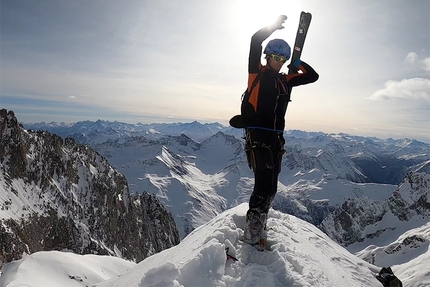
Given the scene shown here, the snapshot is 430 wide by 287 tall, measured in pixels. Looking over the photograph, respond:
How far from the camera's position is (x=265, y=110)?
7.95m

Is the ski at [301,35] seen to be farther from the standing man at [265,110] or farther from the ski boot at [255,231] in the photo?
the ski boot at [255,231]

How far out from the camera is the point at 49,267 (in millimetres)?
26891

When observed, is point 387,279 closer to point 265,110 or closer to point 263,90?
point 265,110

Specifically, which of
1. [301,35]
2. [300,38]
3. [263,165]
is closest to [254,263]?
[263,165]

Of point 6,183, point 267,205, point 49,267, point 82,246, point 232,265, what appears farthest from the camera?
point 82,246

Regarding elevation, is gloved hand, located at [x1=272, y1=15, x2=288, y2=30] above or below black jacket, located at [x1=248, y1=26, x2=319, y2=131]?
above

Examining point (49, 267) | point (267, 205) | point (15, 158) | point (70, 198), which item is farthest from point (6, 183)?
point (267, 205)

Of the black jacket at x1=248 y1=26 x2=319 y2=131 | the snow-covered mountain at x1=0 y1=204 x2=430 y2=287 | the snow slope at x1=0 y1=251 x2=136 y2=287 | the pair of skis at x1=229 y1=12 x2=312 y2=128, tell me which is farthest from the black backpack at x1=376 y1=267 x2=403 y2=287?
the snow slope at x1=0 y1=251 x2=136 y2=287

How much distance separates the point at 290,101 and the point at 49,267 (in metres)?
27.1

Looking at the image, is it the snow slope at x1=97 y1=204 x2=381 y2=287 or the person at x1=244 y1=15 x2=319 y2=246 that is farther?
the person at x1=244 y1=15 x2=319 y2=246

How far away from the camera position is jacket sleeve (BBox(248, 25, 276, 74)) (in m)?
7.87

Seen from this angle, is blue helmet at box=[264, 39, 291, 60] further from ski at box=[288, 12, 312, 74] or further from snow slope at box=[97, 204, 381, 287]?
snow slope at box=[97, 204, 381, 287]

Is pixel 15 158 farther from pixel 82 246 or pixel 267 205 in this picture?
pixel 267 205

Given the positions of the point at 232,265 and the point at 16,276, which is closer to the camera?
the point at 232,265
